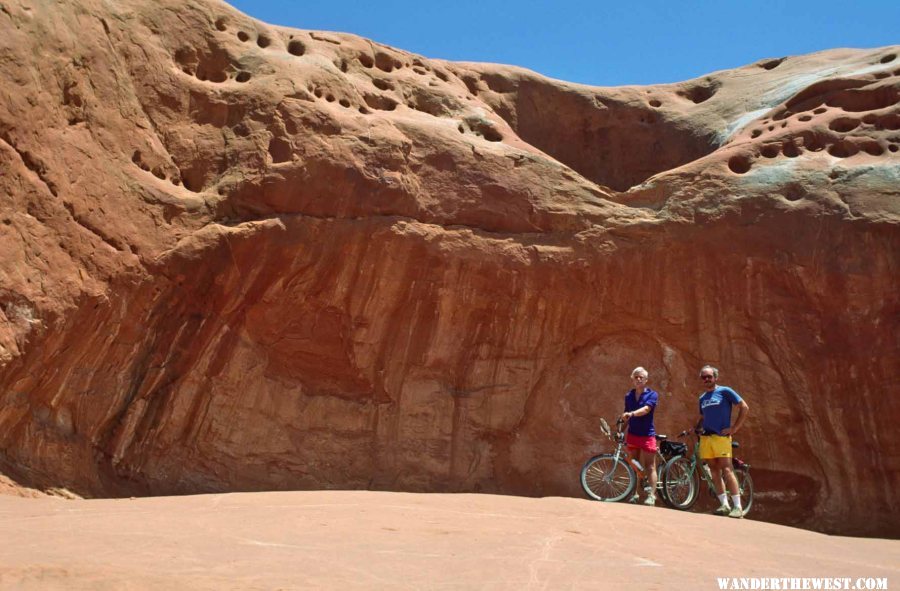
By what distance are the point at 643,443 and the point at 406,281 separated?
385 centimetres

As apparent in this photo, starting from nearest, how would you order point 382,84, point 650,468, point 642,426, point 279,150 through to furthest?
1. point 650,468
2. point 642,426
3. point 279,150
4. point 382,84

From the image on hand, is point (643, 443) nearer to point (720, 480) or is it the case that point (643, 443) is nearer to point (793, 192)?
point (720, 480)

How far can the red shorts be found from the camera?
9.76 meters

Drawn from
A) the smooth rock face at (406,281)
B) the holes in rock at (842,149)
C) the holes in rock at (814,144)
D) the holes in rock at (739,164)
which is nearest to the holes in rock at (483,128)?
the smooth rock face at (406,281)

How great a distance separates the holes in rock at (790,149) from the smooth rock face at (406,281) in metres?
0.02

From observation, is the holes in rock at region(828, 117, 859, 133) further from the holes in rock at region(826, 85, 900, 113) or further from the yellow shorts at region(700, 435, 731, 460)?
the yellow shorts at region(700, 435, 731, 460)

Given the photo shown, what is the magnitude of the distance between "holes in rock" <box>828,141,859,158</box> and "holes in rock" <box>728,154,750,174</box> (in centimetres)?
118

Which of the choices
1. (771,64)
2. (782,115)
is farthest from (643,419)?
(771,64)

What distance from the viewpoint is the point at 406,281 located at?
11984 millimetres

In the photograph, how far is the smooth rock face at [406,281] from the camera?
35.5 ft

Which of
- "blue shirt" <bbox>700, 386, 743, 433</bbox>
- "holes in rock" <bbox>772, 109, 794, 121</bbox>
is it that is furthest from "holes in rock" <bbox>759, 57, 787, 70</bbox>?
"blue shirt" <bbox>700, 386, 743, 433</bbox>

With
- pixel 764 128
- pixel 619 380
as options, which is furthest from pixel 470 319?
pixel 764 128

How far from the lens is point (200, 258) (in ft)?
36.1

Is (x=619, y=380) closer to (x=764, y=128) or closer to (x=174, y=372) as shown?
(x=764, y=128)
